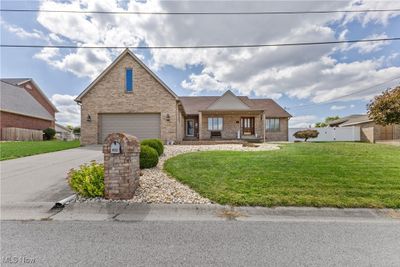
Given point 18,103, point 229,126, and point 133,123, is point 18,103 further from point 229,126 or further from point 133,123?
point 229,126

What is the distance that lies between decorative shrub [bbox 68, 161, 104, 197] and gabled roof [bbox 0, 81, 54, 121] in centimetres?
2405

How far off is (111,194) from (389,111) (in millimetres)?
17858

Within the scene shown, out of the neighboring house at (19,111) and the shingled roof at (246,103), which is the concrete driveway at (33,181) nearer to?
the shingled roof at (246,103)

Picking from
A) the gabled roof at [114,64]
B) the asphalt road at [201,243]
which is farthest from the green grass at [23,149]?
the asphalt road at [201,243]

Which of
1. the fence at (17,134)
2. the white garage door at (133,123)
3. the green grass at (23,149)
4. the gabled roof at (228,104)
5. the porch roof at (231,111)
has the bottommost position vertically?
the green grass at (23,149)

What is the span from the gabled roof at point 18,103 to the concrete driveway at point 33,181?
18999mm

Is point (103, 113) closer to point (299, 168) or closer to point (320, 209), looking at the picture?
point (299, 168)

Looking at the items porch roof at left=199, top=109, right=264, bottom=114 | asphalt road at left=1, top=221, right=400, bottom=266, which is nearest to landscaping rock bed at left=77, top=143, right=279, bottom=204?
asphalt road at left=1, top=221, right=400, bottom=266

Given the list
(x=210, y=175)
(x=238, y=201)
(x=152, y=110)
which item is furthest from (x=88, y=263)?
(x=152, y=110)

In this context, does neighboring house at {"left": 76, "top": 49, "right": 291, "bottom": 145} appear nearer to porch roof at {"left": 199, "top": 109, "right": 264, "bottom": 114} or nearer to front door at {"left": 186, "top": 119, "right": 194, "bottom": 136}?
porch roof at {"left": 199, "top": 109, "right": 264, "bottom": 114}

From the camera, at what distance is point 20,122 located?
Answer: 2450cm

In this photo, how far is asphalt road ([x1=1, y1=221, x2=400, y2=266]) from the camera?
2.86 m

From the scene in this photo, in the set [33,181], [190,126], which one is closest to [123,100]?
[190,126]

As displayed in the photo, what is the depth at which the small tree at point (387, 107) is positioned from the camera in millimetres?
14088
